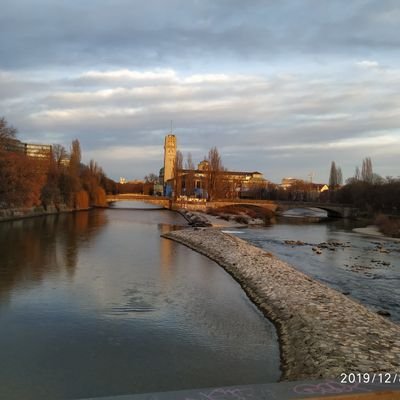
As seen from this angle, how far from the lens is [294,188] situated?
152875 mm

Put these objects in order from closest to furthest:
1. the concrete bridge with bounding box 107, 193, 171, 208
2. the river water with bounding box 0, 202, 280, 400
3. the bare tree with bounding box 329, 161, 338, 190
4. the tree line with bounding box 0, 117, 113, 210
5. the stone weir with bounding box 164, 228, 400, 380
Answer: the river water with bounding box 0, 202, 280, 400 → the stone weir with bounding box 164, 228, 400, 380 → the tree line with bounding box 0, 117, 113, 210 → the concrete bridge with bounding box 107, 193, 171, 208 → the bare tree with bounding box 329, 161, 338, 190

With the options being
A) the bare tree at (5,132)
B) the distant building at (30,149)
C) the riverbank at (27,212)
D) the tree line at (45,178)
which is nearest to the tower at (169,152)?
the tree line at (45,178)

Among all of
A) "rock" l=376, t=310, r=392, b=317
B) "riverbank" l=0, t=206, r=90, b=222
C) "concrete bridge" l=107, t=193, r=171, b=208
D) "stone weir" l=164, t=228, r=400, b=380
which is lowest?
"rock" l=376, t=310, r=392, b=317

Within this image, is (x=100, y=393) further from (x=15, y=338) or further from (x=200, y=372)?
(x=15, y=338)

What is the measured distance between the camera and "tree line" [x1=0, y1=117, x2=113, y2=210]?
163 feet

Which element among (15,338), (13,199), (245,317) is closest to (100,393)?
(15,338)

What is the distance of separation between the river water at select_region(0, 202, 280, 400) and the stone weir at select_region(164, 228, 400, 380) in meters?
0.53

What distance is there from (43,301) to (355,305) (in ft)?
33.6

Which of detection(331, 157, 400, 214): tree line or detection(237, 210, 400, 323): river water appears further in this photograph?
detection(331, 157, 400, 214): tree line

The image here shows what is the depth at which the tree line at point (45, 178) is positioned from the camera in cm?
4956

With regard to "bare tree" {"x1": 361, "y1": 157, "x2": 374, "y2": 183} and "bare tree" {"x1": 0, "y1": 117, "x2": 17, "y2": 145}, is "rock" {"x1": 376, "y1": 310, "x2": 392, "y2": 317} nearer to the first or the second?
"bare tree" {"x1": 0, "y1": 117, "x2": 17, "y2": 145}

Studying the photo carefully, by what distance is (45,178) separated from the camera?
206 feet

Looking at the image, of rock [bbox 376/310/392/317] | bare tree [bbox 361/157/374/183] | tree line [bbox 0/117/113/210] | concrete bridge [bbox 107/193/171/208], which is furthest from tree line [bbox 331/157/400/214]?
rock [bbox 376/310/392/317]

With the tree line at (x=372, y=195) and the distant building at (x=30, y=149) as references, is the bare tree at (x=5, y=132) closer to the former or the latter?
the distant building at (x=30, y=149)
